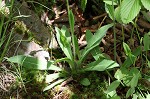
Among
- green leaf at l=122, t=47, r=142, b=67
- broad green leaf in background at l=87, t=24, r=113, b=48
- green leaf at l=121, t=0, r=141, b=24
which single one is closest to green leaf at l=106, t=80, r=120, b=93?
green leaf at l=122, t=47, r=142, b=67

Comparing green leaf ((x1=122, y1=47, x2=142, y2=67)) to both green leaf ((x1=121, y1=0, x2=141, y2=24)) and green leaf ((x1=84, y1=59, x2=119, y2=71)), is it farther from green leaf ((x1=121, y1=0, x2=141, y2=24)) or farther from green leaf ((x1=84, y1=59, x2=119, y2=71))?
green leaf ((x1=121, y1=0, x2=141, y2=24))

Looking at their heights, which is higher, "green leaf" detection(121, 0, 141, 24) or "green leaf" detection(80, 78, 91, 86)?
"green leaf" detection(121, 0, 141, 24)

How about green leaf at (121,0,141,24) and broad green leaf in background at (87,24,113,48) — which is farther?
broad green leaf in background at (87,24,113,48)

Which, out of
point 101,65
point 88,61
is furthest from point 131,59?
point 88,61

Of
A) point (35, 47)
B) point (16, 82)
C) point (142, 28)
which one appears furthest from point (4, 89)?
point (142, 28)

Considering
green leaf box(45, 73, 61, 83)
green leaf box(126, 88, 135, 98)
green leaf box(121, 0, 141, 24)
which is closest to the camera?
green leaf box(121, 0, 141, 24)

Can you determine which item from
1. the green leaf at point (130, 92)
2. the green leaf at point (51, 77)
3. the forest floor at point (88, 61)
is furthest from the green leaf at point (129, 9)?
the green leaf at point (51, 77)

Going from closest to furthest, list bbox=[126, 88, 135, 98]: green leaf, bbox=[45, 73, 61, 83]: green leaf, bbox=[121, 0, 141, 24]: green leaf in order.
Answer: bbox=[121, 0, 141, 24]: green leaf < bbox=[126, 88, 135, 98]: green leaf < bbox=[45, 73, 61, 83]: green leaf

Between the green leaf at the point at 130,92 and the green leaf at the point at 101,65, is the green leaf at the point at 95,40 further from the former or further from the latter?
the green leaf at the point at 130,92
